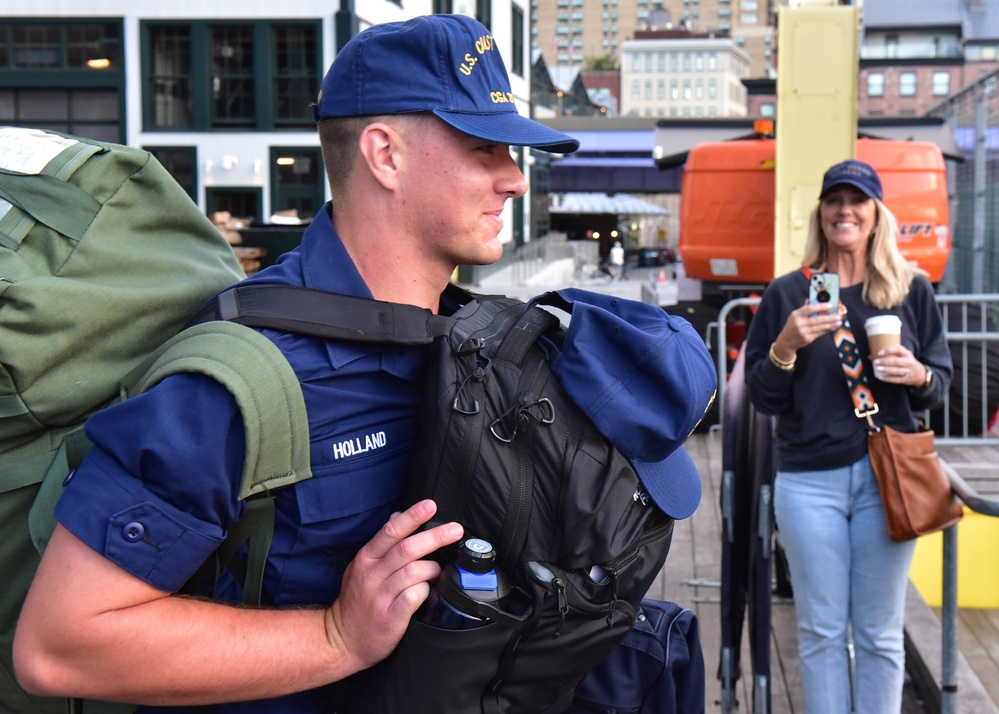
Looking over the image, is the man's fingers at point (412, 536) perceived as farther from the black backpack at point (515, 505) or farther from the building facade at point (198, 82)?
the building facade at point (198, 82)

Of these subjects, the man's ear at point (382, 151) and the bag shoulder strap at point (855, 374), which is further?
the bag shoulder strap at point (855, 374)

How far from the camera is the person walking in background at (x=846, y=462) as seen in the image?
381 cm

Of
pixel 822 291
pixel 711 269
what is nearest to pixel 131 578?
pixel 822 291

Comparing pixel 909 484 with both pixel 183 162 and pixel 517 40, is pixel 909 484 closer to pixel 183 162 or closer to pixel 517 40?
pixel 183 162

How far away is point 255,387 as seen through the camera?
1.45 metres

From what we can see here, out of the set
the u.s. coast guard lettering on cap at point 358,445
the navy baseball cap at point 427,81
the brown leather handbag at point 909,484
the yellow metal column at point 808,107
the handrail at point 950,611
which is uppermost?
the yellow metal column at point 808,107

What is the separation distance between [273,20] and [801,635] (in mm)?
19902

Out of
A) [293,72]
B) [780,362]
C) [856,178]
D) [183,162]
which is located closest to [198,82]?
[183,162]

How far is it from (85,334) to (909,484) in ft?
9.87

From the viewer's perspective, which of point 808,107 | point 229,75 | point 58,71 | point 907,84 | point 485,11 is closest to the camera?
point 808,107

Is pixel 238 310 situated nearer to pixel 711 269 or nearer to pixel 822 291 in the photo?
pixel 822 291

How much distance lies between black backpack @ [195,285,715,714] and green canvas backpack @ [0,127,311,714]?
15cm

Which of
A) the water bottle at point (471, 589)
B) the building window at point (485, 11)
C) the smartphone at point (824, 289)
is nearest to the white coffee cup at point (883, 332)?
the smartphone at point (824, 289)

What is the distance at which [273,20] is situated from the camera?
69.7 feet
